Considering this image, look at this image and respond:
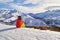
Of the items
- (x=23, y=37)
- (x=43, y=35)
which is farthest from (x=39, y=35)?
(x=23, y=37)

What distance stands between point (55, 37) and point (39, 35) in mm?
986

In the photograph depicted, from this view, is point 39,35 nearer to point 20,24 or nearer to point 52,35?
point 52,35

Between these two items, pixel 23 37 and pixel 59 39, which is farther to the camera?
pixel 23 37

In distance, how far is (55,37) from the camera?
33.7 feet

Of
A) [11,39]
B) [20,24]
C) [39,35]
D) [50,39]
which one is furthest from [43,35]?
[20,24]

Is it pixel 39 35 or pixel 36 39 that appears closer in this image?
pixel 36 39

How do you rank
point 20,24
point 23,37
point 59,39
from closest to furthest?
1. point 59,39
2. point 23,37
3. point 20,24

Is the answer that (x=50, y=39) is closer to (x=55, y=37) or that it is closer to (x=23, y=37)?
(x=55, y=37)

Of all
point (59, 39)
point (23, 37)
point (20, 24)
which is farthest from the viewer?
point (20, 24)

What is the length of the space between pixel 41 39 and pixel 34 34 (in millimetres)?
1141

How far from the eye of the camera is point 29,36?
35.2 ft

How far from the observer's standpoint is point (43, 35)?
10836 mm

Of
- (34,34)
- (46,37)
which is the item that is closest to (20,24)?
(34,34)

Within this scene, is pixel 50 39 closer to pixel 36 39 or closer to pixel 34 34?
pixel 36 39
